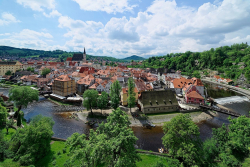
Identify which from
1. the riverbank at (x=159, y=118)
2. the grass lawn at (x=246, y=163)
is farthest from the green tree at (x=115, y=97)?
the grass lawn at (x=246, y=163)

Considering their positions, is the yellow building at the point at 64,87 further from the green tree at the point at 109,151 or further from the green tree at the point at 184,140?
the green tree at the point at 184,140

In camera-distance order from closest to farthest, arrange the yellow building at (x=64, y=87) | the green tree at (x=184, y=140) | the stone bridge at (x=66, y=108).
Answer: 1. the green tree at (x=184, y=140)
2. the stone bridge at (x=66, y=108)
3. the yellow building at (x=64, y=87)

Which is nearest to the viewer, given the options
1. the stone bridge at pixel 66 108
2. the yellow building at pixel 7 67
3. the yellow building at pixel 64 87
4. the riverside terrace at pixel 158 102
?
the riverside terrace at pixel 158 102

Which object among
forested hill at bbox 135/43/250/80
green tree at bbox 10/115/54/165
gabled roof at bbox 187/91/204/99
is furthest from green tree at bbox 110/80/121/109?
forested hill at bbox 135/43/250/80

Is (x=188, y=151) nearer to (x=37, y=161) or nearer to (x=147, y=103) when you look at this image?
(x=37, y=161)

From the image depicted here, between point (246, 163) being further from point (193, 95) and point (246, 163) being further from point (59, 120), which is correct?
point (59, 120)

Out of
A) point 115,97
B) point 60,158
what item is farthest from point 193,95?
point 60,158

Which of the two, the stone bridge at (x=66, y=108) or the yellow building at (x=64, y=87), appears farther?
the yellow building at (x=64, y=87)
